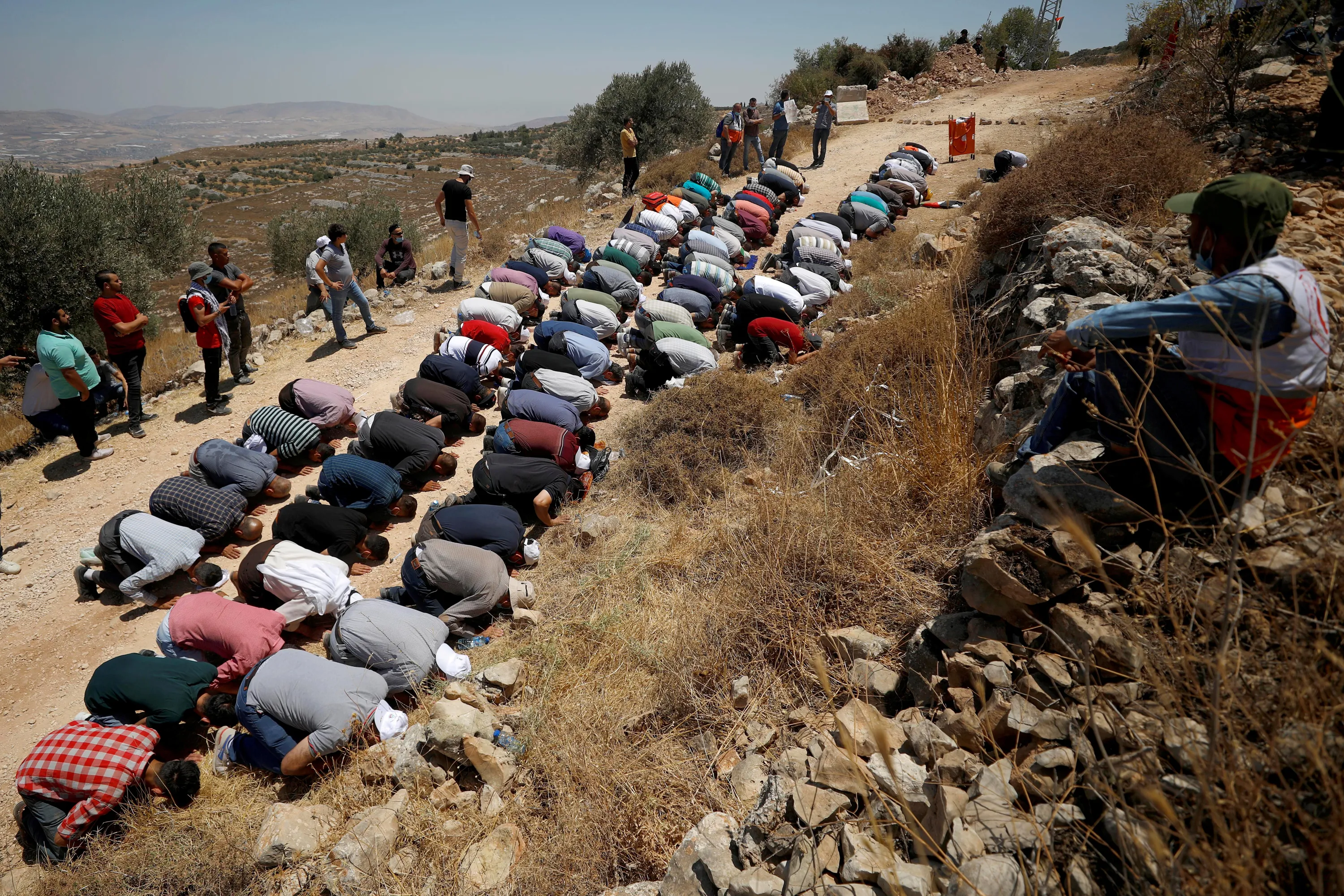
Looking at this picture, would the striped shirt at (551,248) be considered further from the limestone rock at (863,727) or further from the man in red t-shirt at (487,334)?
the limestone rock at (863,727)

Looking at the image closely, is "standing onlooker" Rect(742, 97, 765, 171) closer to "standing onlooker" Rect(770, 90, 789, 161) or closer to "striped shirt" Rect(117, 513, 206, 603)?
"standing onlooker" Rect(770, 90, 789, 161)

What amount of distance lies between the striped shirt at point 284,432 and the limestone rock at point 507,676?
3.75 meters

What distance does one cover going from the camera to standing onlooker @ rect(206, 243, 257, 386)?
24.2 ft

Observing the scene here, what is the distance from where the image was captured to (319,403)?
6.81 metres

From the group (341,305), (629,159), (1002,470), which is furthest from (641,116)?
(1002,470)

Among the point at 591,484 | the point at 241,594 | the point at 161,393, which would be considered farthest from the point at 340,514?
the point at 161,393

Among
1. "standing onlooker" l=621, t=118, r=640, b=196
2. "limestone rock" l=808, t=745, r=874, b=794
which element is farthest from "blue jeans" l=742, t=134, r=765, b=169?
"limestone rock" l=808, t=745, r=874, b=794

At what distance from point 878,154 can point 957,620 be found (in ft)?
56.1

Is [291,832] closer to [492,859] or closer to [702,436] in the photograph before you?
[492,859]

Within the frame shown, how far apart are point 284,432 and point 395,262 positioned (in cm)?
602

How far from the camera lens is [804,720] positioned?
304 centimetres

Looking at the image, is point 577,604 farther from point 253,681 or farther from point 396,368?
point 396,368

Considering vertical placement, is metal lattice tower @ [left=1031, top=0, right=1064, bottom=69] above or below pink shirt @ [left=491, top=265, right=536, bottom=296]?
above

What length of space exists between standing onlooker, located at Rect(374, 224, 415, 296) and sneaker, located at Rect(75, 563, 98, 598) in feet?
22.2
